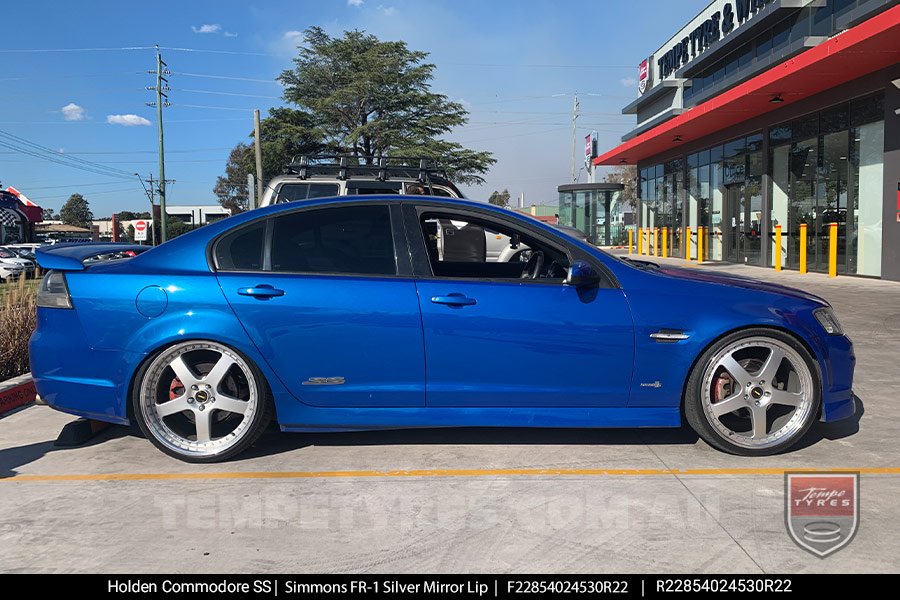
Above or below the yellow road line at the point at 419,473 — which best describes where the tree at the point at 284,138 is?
above

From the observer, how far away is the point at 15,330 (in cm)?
649

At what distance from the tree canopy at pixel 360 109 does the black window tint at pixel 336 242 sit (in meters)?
33.3

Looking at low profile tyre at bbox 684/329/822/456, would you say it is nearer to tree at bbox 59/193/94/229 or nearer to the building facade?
the building facade

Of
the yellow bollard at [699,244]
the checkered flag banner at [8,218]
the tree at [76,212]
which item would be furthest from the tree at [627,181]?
the tree at [76,212]

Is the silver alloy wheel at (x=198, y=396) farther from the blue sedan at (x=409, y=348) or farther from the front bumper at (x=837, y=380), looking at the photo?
the front bumper at (x=837, y=380)

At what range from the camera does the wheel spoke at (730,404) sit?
406 cm

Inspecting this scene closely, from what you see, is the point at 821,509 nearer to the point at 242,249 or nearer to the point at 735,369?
the point at 735,369

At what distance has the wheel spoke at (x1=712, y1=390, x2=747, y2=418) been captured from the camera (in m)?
4.06

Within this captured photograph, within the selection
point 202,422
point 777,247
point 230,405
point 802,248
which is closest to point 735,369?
point 230,405

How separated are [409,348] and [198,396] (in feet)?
4.33

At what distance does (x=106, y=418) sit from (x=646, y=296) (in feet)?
11.1
